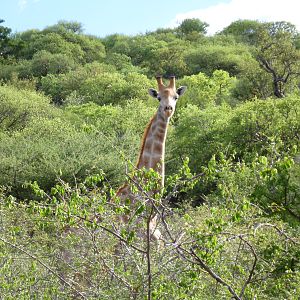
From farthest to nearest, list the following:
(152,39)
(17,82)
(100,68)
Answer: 1. (152,39)
2. (100,68)
3. (17,82)

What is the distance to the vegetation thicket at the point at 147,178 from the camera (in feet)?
19.0

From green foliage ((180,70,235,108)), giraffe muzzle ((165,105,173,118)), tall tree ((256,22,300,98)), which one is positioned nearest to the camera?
giraffe muzzle ((165,105,173,118))

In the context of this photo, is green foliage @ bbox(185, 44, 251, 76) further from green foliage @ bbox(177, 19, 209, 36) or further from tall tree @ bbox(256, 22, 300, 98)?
green foliage @ bbox(177, 19, 209, 36)

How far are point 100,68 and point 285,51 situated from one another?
25.5m

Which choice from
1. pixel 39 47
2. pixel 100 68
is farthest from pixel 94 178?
pixel 39 47

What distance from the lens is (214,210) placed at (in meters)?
5.23

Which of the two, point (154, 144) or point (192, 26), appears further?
point (192, 26)

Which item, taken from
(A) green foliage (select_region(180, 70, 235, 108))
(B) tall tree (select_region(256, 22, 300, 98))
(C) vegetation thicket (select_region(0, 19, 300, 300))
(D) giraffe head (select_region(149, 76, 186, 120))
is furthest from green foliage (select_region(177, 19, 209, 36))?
(D) giraffe head (select_region(149, 76, 186, 120))

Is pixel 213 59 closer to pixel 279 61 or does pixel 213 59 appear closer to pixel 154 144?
pixel 279 61

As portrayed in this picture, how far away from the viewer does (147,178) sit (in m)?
6.31

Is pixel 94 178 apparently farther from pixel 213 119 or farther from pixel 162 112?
pixel 213 119

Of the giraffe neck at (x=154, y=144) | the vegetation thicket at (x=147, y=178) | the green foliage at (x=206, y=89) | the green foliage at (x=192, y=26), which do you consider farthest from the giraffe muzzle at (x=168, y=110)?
the green foliage at (x=192, y=26)

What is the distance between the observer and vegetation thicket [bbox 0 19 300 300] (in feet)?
19.0

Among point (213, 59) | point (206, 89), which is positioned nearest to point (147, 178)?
point (206, 89)
